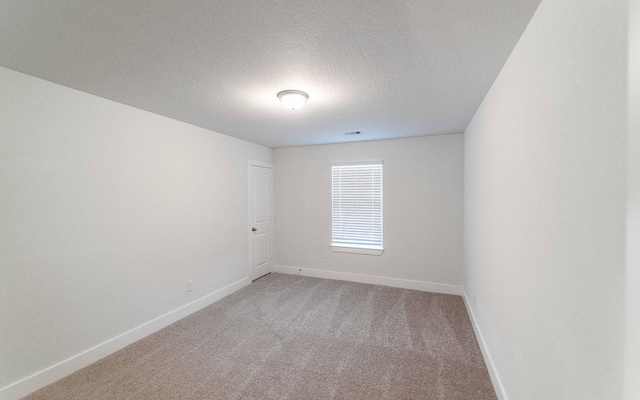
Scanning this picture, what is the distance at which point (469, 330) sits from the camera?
9.51 ft

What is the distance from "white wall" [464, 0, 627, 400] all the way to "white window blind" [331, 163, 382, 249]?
2.56 meters

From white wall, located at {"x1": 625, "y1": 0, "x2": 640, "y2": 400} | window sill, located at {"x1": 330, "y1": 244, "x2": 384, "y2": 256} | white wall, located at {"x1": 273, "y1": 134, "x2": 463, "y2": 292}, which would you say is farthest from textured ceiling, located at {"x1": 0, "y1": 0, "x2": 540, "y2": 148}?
window sill, located at {"x1": 330, "y1": 244, "x2": 384, "y2": 256}

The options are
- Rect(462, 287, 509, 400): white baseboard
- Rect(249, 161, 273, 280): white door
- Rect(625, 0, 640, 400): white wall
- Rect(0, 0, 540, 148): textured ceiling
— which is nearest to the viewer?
Rect(625, 0, 640, 400): white wall

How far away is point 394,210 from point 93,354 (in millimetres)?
4096

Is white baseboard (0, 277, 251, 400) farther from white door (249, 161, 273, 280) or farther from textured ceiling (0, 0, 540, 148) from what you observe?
textured ceiling (0, 0, 540, 148)

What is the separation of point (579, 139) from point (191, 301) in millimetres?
3976

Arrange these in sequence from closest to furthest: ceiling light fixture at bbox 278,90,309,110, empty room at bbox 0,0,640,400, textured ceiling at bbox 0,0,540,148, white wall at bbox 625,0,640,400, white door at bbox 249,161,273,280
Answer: white wall at bbox 625,0,640,400 → empty room at bbox 0,0,640,400 → textured ceiling at bbox 0,0,540,148 → ceiling light fixture at bbox 278,90,309,110 → white door at bbox 249,161,273,280

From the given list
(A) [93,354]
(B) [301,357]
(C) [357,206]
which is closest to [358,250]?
(C) [357,206]

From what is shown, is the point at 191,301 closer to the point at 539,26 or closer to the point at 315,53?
the point at 315,53

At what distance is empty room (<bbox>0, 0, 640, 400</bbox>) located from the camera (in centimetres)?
93

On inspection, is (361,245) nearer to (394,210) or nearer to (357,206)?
(357,206)

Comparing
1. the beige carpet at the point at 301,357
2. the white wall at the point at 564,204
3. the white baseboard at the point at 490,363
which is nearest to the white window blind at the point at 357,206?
the beige carpet at the point at 301,357

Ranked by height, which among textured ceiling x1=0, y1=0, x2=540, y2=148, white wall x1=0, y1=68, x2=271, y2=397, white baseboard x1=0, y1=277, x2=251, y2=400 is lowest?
white baseboard x1=0, y1=277, x2=251, y2=400

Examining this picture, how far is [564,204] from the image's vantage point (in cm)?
104
